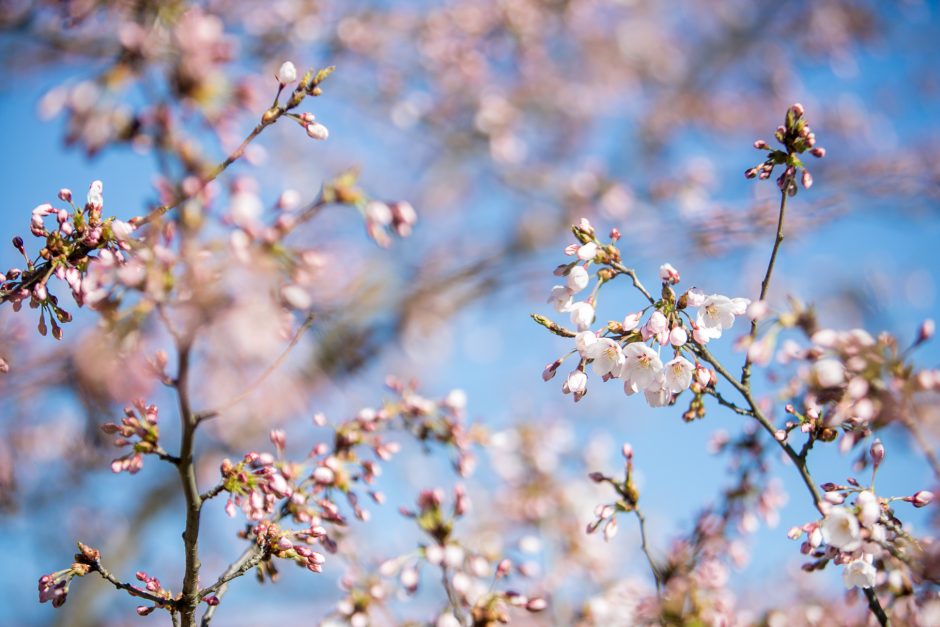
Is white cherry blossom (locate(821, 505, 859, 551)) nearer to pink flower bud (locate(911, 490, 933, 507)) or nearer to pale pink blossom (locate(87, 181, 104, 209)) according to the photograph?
pink flower bud (locate(911, 490, 933, 507))

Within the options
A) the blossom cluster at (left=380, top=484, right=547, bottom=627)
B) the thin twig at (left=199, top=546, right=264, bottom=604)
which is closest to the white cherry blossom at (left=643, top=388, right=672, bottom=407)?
the blossom cluster at (left=380, top=484, right=547, bottom=627)

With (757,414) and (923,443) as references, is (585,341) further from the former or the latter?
(923,443)

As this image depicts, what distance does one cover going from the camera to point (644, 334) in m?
1.42

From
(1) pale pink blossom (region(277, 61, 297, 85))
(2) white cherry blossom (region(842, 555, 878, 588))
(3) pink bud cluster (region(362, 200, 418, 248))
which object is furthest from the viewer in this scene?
(3) pink bud cluster (region(362, 200, 418, 248))

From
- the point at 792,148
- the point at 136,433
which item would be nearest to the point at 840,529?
the point at 792,148

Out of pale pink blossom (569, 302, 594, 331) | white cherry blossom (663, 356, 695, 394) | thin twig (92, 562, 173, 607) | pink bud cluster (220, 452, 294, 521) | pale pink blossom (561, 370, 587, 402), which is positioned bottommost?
thin twig (92, 562, 173, 607)

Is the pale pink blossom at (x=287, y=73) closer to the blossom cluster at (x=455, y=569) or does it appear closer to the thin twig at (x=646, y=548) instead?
the blossom cluster at (x=455, y=569)

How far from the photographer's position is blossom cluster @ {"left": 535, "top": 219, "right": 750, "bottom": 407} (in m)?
1.41

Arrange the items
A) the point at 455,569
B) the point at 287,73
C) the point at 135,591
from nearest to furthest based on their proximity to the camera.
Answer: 1. the point at 135,591
2. the point at 287,73
3. the point at 455,569

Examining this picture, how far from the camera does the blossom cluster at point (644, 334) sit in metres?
1.41

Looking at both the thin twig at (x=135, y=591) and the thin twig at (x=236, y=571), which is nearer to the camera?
the thin twig at (x=135, y=591)

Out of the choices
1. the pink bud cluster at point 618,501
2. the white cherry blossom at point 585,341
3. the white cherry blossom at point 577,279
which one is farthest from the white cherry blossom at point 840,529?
the white cherry blossom at point 577,279

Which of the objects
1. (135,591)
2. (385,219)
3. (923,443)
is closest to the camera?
(923,443)

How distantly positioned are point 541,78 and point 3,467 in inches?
316
